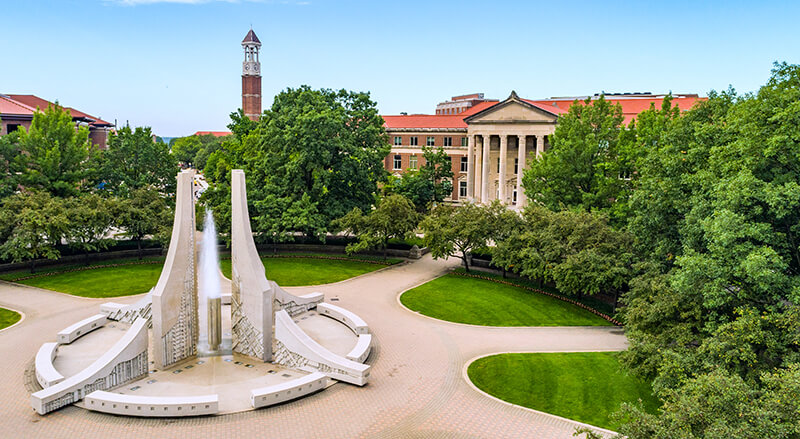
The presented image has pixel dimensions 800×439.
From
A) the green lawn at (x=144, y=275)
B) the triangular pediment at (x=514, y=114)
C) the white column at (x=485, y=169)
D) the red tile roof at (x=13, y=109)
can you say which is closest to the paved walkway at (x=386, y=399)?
the green lawn at (x=144, y=275)

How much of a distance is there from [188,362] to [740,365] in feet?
68.9

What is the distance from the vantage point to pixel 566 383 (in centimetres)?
2308

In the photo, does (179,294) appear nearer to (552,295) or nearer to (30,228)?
(30,228)

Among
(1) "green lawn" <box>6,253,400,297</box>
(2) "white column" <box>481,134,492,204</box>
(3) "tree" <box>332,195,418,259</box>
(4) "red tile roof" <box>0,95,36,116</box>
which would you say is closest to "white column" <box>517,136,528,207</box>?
(2) "white column" <box>481,134,492,204</box>

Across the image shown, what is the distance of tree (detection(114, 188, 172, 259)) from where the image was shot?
42.1 m

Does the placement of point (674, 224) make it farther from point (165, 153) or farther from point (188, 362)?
point (165, 153)

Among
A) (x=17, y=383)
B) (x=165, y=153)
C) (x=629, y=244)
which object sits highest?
(x=165, y=153)

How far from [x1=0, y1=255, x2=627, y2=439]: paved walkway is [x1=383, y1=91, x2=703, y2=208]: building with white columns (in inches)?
1267

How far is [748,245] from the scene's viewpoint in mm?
19031

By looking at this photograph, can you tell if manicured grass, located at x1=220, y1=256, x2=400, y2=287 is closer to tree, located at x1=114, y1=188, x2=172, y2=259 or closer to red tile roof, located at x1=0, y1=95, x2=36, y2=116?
tree, located at x1=114, y1=188, x2=172, y2=259

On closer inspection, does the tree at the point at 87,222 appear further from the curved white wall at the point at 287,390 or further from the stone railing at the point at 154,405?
the curved white wall at the point at 287,390

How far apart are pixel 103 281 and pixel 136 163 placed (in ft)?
62.6

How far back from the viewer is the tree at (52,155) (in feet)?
151

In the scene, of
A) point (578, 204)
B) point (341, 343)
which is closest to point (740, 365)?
point (341, 343)
